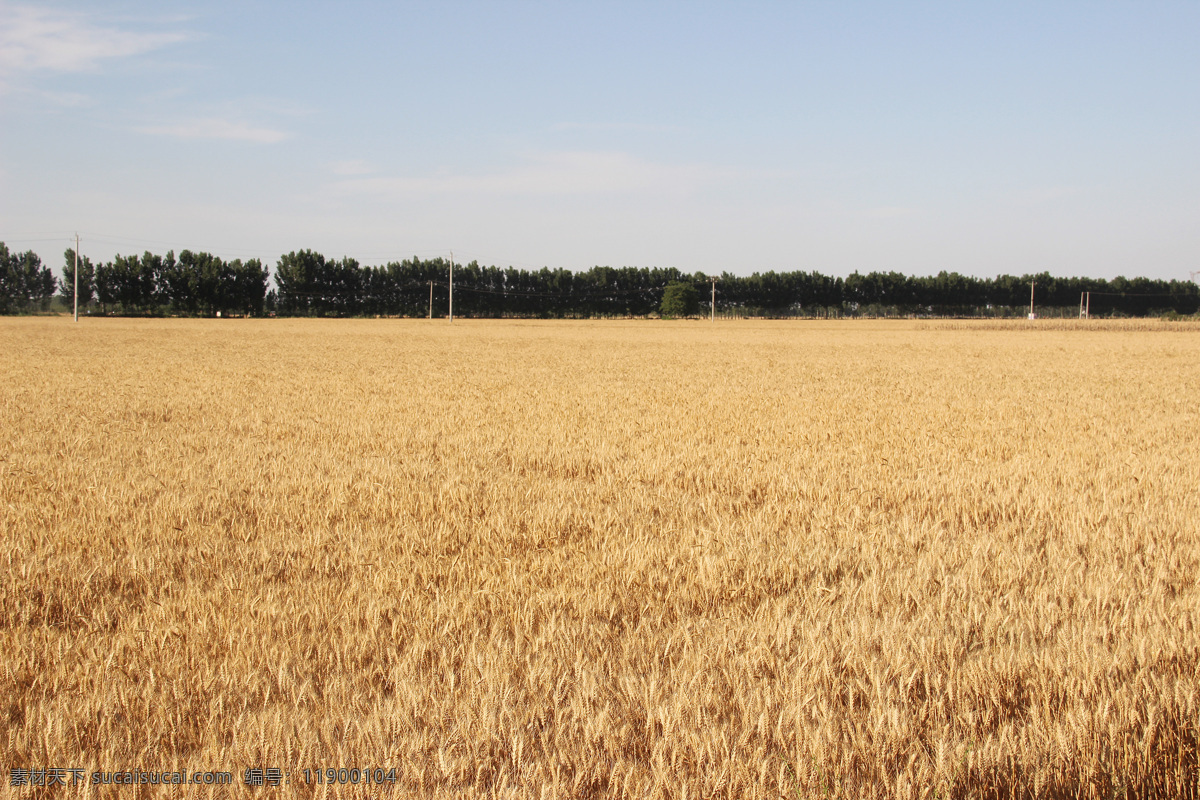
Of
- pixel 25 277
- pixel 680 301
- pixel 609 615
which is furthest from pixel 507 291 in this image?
pixel 609 615

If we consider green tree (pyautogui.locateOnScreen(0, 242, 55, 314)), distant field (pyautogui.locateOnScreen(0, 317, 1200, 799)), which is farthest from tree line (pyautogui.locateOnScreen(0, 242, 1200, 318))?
distant field (pyautogui.locateOnScreen(0, 317, 1200, 799))

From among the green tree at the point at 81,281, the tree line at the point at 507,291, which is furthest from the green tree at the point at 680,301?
the green tree at the point at 81,281

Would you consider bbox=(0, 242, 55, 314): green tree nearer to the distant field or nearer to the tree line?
the tree line

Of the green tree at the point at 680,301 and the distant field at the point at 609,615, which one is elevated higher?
the green tree at the point at 680,301

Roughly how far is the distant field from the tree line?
119 m

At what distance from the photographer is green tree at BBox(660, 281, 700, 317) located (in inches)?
5281

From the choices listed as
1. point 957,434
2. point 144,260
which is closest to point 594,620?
point 957,434

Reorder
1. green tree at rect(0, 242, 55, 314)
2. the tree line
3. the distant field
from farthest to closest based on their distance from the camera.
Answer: green tree at rect(0, 242, 55, 314), the tree line, the distant field

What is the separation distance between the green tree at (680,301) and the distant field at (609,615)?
12681cm

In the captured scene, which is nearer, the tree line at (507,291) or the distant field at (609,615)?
the distant field at (609,615)

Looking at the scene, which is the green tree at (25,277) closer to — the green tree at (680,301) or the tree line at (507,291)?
the tree line at (507,291)

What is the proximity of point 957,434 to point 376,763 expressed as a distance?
9311 mm

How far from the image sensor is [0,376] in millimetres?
17766

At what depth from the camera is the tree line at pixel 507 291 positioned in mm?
115062
